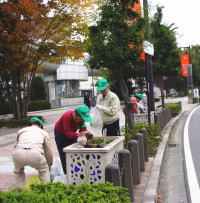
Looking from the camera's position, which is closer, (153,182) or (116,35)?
(153,182)

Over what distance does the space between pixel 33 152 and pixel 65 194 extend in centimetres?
129

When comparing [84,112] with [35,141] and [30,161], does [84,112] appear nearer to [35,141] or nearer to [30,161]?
[35,141]

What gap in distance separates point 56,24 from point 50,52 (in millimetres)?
1642

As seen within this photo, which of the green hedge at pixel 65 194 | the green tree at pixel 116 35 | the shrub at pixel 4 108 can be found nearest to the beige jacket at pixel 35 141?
the green hedge at pixel 65 194

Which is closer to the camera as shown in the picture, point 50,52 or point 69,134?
point 69,134

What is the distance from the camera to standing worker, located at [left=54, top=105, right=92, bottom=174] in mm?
4708

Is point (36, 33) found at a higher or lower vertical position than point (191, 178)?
higher

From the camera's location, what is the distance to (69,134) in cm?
498

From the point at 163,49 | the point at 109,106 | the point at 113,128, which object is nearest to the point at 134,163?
the point at 113,128

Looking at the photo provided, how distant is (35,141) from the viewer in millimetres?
4539

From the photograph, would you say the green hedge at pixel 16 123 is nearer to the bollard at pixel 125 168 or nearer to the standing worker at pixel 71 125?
the standing worker at pixel 71 125

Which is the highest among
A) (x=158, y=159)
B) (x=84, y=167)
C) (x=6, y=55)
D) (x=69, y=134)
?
(x=6, y=55)

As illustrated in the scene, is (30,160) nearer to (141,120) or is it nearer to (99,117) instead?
(99,117)

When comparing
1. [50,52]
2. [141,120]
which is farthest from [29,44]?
[141,120]
